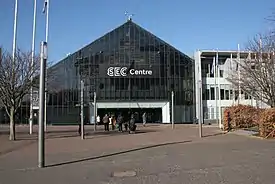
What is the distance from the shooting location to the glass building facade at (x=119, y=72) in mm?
64688

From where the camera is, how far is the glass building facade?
64688 millimetres

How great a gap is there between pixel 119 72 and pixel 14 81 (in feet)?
125

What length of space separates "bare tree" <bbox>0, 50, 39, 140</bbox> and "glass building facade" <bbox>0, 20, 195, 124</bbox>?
35.4 metres

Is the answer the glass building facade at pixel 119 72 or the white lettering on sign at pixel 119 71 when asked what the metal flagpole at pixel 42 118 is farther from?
the white lettering on sign at pixel 119 71

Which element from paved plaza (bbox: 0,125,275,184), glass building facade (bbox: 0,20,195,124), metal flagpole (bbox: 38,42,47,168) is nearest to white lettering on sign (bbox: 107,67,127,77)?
glass building facade (bbox: 0,20,195,124)

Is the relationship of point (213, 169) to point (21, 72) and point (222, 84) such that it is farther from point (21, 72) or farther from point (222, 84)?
point (222, 84)

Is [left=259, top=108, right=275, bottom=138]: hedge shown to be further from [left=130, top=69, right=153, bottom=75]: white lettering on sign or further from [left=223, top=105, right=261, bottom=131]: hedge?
[left=130, top=69, right=153, bottom=75]: white lettering on sign

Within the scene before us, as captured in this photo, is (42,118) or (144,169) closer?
(144,169)

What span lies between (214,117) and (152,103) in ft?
37.9

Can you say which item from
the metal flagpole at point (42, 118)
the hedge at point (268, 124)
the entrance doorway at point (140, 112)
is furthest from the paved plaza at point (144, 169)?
the entrance doorway at point (140, 112)

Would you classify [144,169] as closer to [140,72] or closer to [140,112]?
[140,72]

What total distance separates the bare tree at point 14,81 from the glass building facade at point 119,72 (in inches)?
1392

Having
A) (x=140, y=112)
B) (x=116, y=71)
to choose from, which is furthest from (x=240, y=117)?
(x=116, y=71)

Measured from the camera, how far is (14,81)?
27.0m
